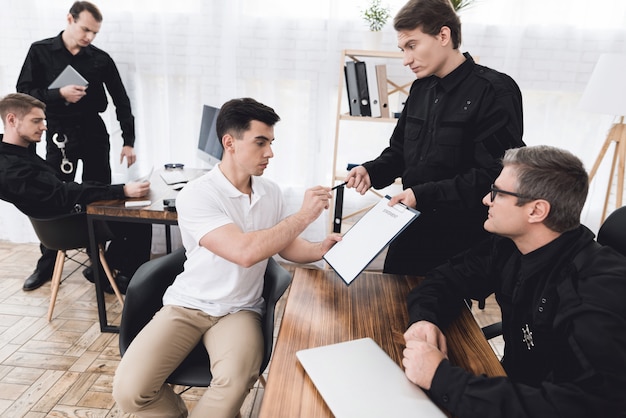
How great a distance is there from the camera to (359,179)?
185 centimetres

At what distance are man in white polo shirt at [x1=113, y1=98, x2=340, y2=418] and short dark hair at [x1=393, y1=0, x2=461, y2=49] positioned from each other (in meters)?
0.61

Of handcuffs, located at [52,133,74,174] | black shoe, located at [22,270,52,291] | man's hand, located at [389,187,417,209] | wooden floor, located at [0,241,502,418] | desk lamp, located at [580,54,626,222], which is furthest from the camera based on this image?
black shoe, located at [22,270,52,291]

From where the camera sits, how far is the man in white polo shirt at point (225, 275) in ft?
4.80

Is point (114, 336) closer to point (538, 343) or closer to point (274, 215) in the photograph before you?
point (274, 215)

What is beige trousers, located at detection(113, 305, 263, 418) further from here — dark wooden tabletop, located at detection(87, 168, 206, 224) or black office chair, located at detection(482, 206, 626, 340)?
black office chair, located at detection(482, 206, 626, 340)

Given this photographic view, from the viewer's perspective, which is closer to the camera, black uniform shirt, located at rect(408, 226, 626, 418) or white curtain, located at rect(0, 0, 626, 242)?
black uniform shirt, located at rect(408, 226, 626, 418)

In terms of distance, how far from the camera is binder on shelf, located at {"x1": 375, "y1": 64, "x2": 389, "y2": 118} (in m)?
2.94

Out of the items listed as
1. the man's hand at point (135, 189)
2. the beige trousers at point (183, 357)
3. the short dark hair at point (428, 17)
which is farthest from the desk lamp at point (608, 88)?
the man's hand at point (135, 189)

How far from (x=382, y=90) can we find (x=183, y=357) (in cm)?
215

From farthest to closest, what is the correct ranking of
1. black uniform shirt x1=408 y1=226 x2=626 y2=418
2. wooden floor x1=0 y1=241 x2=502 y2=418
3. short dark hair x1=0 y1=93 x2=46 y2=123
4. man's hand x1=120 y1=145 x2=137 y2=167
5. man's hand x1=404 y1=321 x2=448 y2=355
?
man's hand x1=120 y1=145 x2=137 y2=167
short dark hair x1=0 y1=93 x2=46 y2=123
wooden floor x1=0 y1=241 x2=502 y2=418
man's hand x1=404 y1=321 x2=448 y2=355
black uniform shirt x1=408 y1=226 x2=626 y2=418

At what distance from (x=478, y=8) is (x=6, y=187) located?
122 inches

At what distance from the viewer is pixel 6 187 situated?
2.25 m

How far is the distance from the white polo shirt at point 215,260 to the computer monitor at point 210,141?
114 cm

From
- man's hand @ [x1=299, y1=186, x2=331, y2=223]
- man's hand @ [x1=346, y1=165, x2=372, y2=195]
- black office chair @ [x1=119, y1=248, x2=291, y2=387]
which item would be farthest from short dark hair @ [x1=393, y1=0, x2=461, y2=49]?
black office chair @ [x1=119, y1=248, x2=291, y2=387]
